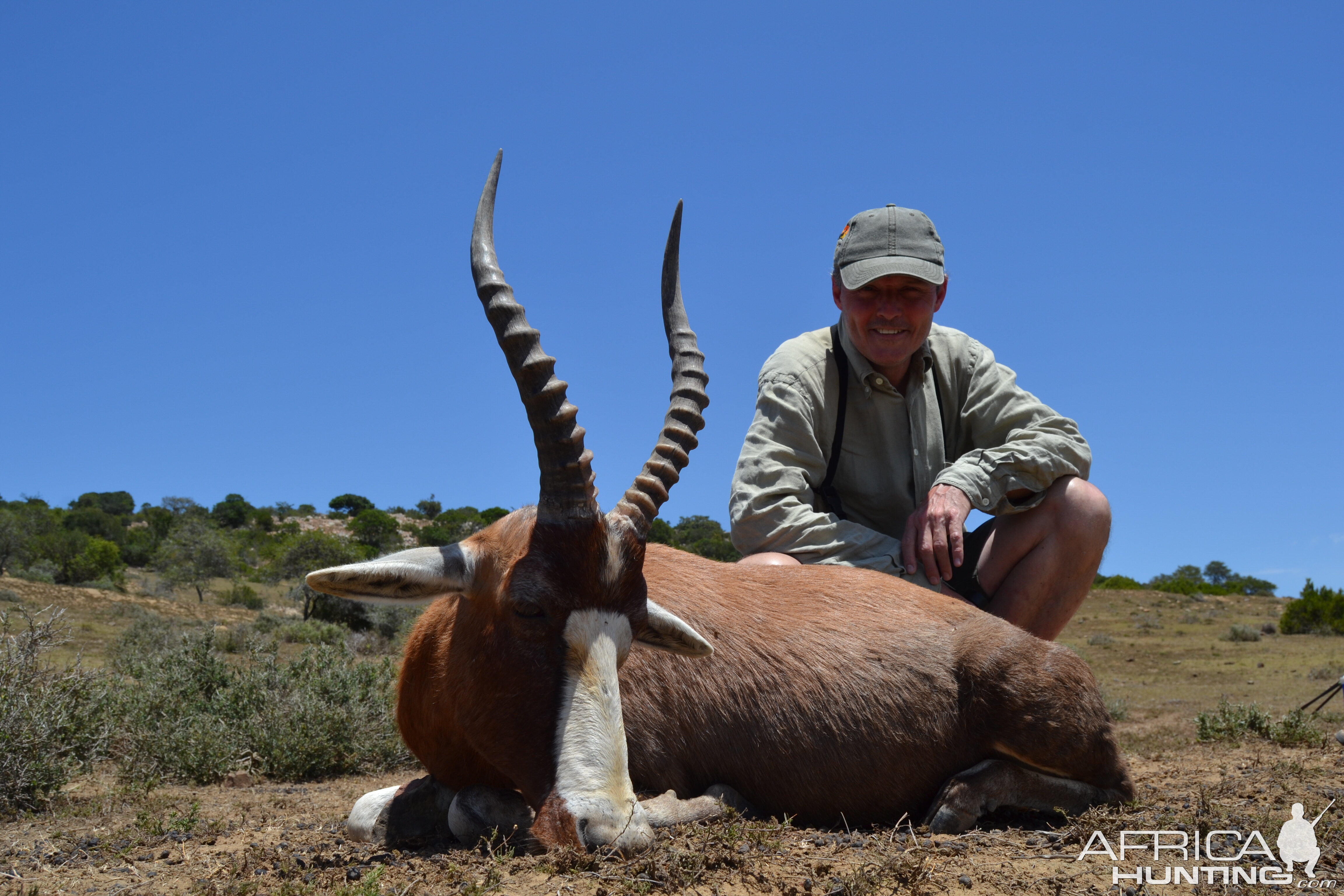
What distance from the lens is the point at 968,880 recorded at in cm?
342

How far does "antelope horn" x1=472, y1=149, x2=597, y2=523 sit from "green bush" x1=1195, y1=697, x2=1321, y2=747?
5996 mm

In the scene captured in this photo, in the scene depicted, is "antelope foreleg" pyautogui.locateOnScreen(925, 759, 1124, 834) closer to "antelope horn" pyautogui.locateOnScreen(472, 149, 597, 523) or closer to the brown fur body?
the brown fur body

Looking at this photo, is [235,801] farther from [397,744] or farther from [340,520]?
[340,520]

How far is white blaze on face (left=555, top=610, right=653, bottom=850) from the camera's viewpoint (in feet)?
11.0

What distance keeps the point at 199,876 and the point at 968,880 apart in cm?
271

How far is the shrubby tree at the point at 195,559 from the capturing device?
28750 millimetres

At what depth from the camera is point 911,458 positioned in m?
6.21

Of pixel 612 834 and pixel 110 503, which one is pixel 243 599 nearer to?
pixel 612 834

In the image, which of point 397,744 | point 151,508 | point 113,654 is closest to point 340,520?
point 151,508

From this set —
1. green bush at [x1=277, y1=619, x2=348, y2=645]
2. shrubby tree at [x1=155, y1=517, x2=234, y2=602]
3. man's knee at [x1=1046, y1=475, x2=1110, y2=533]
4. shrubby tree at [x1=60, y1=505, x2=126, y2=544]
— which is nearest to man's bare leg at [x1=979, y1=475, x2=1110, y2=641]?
man's knee at [x1=1046, y1=475, x2=1110, y2=533]

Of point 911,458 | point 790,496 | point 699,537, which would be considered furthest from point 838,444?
point 699,537

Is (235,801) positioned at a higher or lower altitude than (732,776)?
lower

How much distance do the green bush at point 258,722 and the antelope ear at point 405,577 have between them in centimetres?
355

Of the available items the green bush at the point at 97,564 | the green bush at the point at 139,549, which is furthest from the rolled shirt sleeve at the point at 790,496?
the green bush at the point at 139,549
